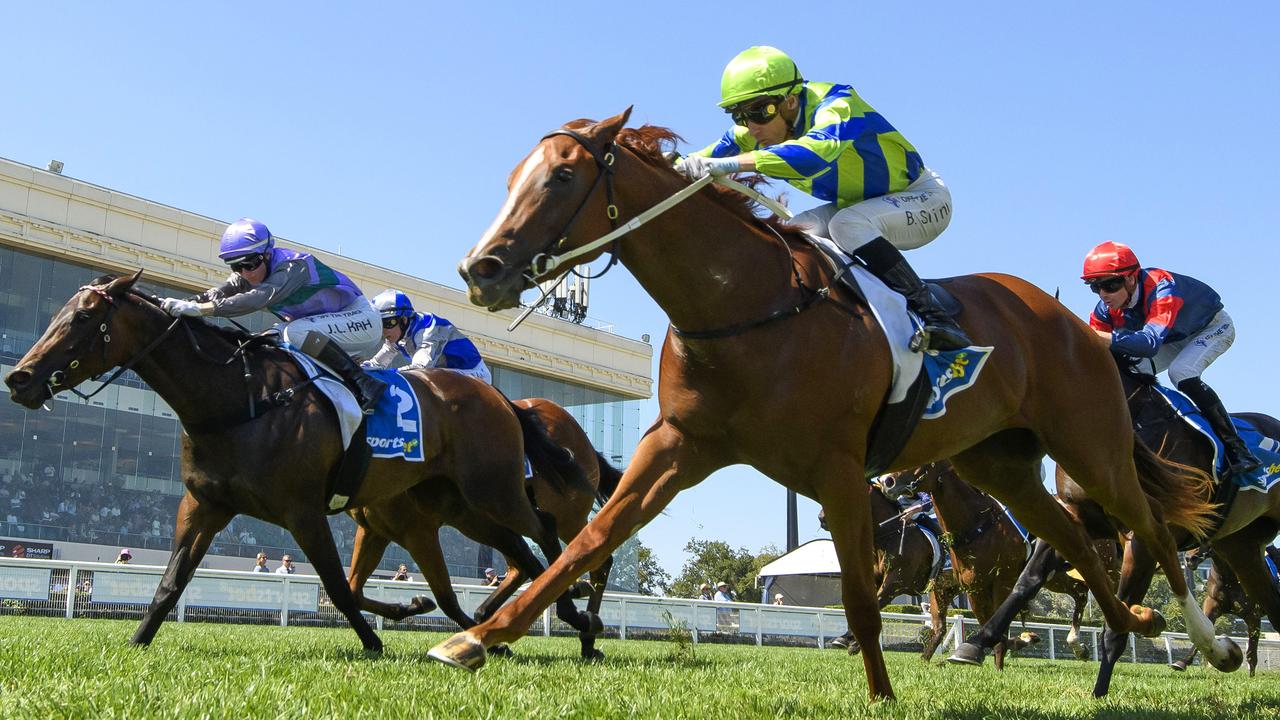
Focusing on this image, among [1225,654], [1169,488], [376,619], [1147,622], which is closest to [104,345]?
[1147,622]

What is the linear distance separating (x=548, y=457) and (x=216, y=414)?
290 centimetres

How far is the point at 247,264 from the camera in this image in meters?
7.96

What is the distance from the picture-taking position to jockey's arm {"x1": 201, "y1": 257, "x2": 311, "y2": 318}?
304 inches

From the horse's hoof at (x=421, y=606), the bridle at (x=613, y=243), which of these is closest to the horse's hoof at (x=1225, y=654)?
the bridle at (x=613, y=243)

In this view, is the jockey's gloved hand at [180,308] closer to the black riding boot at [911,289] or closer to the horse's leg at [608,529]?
the horse's leg at [608,529]

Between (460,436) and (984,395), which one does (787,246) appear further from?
(460,436)

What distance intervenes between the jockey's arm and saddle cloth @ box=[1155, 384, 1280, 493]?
5.92 m

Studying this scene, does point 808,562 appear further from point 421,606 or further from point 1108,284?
point 1108,284

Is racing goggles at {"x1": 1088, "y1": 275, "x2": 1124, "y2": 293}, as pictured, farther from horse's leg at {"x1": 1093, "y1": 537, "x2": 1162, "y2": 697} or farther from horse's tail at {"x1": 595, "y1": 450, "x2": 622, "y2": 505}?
Answer: horse's tail at {"x1": 595, "y1": 450, "x2": 622, "y2": 505}

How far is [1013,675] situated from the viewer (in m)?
8.16

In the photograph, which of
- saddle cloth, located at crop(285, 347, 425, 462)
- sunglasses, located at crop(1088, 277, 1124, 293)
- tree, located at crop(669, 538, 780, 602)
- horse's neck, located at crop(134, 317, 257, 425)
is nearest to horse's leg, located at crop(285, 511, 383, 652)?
saddle cloth, located at crop(285, 347, 425, 462)

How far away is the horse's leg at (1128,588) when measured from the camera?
675 cm

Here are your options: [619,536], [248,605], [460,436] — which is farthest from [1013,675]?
[248,605]

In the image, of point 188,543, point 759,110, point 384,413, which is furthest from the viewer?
point 384,413
